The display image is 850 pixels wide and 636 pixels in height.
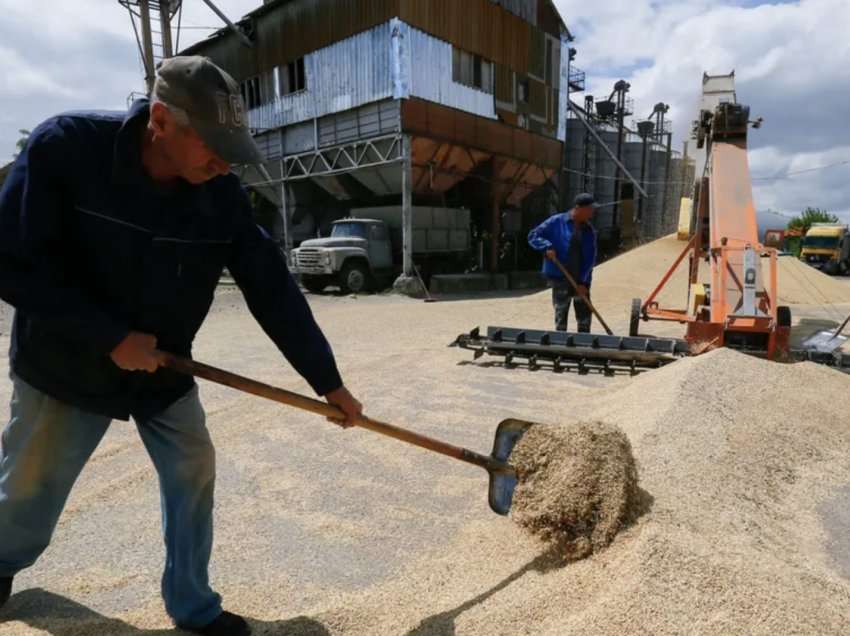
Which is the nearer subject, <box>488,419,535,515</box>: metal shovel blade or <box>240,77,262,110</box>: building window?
<box>488,419,535,515</box>: metal shovel blade

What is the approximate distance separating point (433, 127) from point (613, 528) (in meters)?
14.8

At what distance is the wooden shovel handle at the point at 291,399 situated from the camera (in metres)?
1.74

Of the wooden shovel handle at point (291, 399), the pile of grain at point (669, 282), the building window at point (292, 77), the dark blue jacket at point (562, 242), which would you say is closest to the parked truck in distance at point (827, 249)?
the pile of grain at point (669, 282)

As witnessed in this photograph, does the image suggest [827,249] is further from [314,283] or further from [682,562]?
[682,562]

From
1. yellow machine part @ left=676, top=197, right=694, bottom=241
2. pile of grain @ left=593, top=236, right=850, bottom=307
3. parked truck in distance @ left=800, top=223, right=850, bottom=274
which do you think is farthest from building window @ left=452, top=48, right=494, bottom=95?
parked truck in distance @ left=800, top=223, right=850, bottom=274

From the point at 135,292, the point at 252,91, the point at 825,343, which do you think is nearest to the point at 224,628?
the point at 135,292

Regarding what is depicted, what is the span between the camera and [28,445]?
1.72 metres

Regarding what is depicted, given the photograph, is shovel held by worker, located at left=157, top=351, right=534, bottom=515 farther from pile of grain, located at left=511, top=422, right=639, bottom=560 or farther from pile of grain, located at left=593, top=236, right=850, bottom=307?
pile of grain, located at left=593, top=236, right=850, bottom=307

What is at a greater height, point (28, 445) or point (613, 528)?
point (28, 445)

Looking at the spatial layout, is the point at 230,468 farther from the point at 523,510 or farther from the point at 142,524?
the point at 523,510

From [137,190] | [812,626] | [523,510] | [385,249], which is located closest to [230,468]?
[523,510]

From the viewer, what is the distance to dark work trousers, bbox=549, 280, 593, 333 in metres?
6.34

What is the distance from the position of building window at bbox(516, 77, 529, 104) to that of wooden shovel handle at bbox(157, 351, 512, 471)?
18.5 m

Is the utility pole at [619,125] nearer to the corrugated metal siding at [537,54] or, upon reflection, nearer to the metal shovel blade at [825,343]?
the corrugated metal siding at [537,54]
